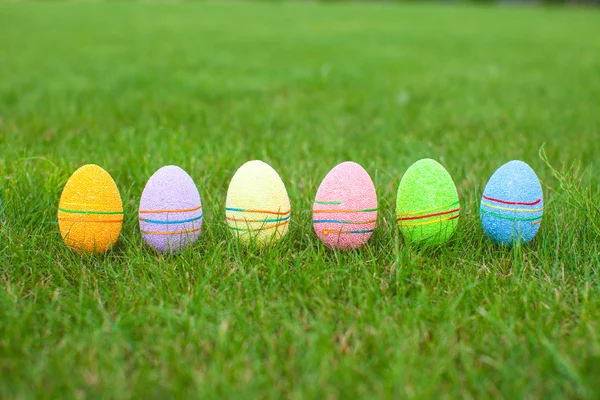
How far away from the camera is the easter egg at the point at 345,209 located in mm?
1975

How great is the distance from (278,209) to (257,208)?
8cm

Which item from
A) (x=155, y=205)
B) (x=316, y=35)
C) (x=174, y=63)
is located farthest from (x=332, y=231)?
(x=316, y=35)

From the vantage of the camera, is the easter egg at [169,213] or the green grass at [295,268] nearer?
the green grass at [295,268]

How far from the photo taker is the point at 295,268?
186 cm

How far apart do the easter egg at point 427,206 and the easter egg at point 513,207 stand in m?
0.13

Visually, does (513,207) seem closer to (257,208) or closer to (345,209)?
(345,209)

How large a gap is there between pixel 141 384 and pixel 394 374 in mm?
622

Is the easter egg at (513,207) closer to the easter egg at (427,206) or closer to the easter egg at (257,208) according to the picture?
the easter egg at (427,206)

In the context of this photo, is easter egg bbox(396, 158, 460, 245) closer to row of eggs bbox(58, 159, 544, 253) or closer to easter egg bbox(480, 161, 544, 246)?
row of eggs bbox(58, 159, 544, 253)

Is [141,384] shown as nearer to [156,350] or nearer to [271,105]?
[156,350]

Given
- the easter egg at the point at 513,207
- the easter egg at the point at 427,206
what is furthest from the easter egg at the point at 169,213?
the easter egg at the point at 513,207

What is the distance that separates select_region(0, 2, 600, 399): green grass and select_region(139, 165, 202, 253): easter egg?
6 centimetres

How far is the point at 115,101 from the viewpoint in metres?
4.45

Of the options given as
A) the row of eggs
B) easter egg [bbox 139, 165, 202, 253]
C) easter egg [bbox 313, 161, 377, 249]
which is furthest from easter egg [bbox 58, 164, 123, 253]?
easter egg [bbox 313, 161, 377, 249]
